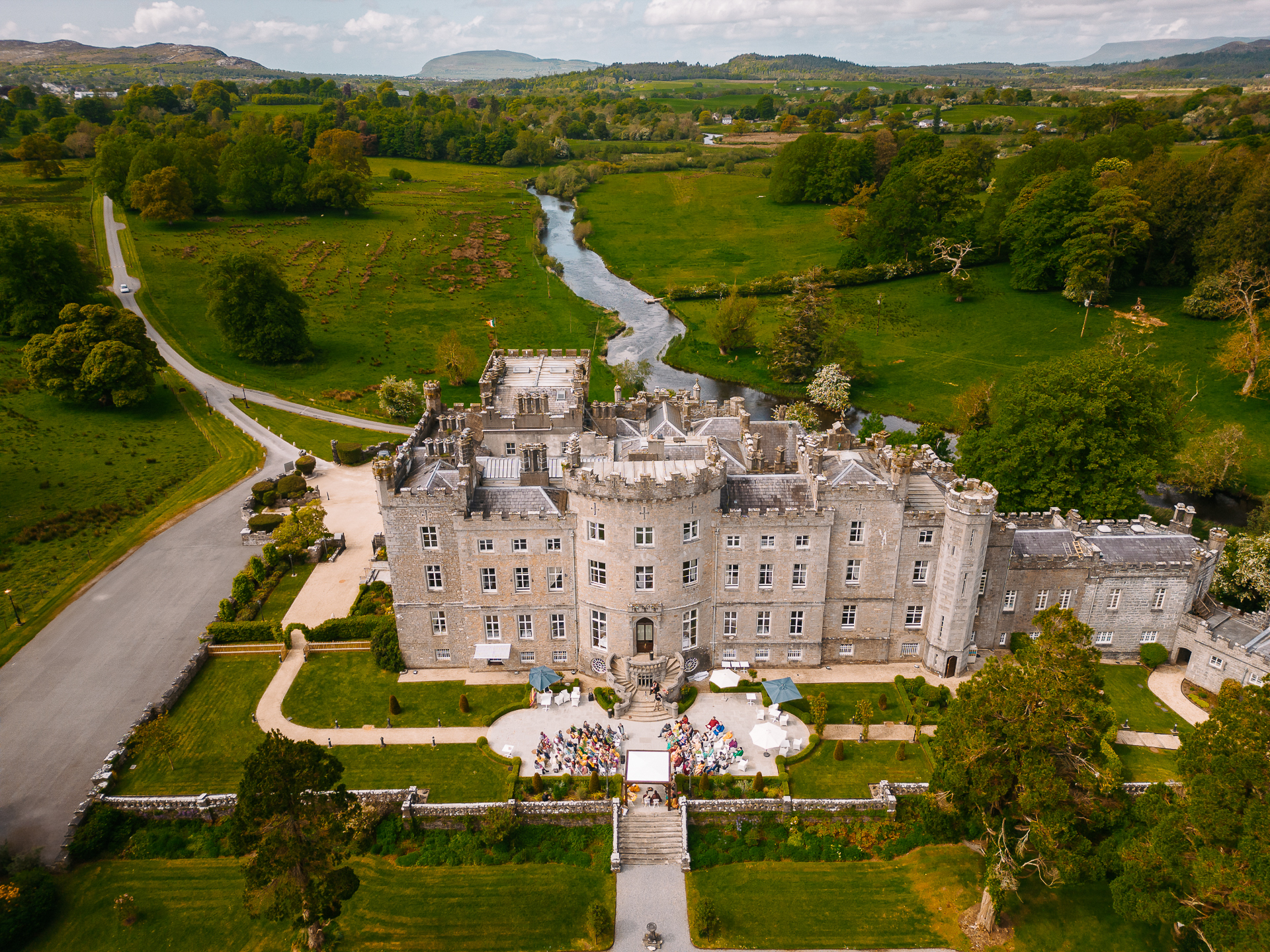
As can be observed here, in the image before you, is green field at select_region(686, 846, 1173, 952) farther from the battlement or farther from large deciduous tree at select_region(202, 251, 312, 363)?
large deciduous tree at select_region(202, 251, 312, 363)

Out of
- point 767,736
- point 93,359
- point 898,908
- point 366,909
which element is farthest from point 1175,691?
point 93,359

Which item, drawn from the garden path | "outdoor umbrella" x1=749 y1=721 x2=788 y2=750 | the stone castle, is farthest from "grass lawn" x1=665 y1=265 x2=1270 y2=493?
"outdoor umbrella" x1=749 y1=721 x2=788 y2=750

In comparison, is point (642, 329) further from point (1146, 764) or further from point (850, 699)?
point (1146, 764)

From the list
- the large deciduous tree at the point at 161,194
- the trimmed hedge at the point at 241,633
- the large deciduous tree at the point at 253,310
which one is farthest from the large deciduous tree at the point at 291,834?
the large deciduous tree at the point at 161,194

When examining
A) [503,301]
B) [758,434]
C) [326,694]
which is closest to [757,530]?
[758,434]

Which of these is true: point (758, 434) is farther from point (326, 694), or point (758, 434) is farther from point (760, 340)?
point (760, 340)
